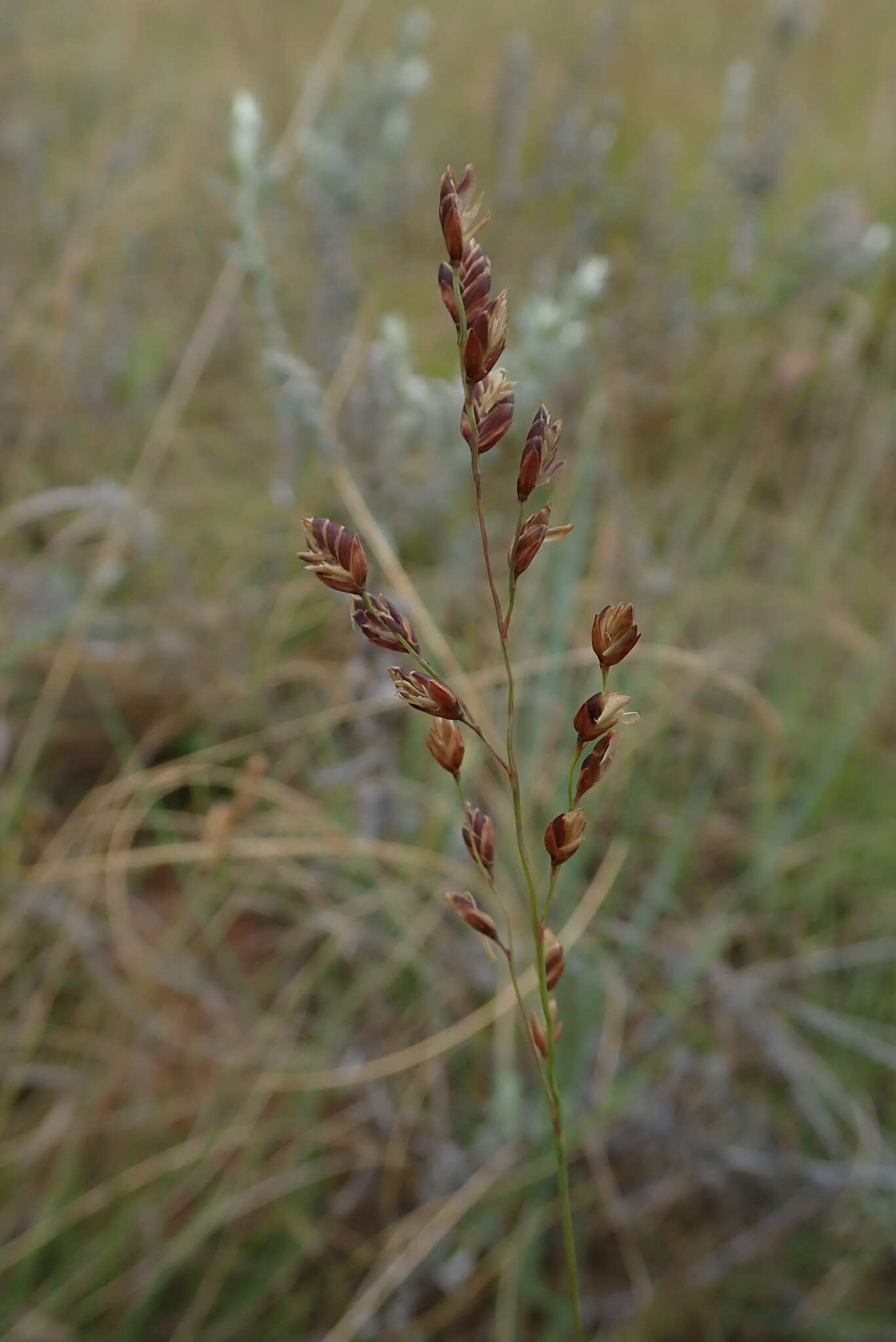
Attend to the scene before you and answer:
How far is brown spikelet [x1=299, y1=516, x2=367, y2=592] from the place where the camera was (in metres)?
0.39

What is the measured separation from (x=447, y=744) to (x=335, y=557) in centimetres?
9

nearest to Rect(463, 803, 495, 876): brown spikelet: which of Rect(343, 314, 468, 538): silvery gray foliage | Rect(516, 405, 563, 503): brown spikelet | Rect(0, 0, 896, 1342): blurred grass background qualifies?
Rect(516, 405, 563, 503): brown spikelet

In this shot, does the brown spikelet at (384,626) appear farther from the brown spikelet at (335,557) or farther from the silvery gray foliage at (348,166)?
the silvery gray foliage at (348,166)

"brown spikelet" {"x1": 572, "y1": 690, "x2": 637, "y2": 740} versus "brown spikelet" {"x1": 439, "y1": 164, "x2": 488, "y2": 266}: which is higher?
"brown spikelet" {"x1": 439, "y1": 164, "x2": 488, "y2": 266}

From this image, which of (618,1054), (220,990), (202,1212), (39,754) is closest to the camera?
(202,1212)

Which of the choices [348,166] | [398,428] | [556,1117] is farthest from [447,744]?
[348,166]

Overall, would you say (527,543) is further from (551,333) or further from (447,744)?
(551,333)

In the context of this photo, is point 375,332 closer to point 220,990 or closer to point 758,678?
point 758,678

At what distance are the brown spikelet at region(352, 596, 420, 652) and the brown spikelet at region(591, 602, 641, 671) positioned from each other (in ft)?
0.23

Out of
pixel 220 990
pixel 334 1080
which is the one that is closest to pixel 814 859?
pixel 334 1080

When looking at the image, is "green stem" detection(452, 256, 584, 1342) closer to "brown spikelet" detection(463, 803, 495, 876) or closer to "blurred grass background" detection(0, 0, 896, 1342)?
"brown spikelet" detection(463, 803, 495, 876)

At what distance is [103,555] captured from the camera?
5.36ft

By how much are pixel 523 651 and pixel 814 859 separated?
539 millimetres

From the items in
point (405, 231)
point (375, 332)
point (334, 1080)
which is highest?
point (405, 231)
